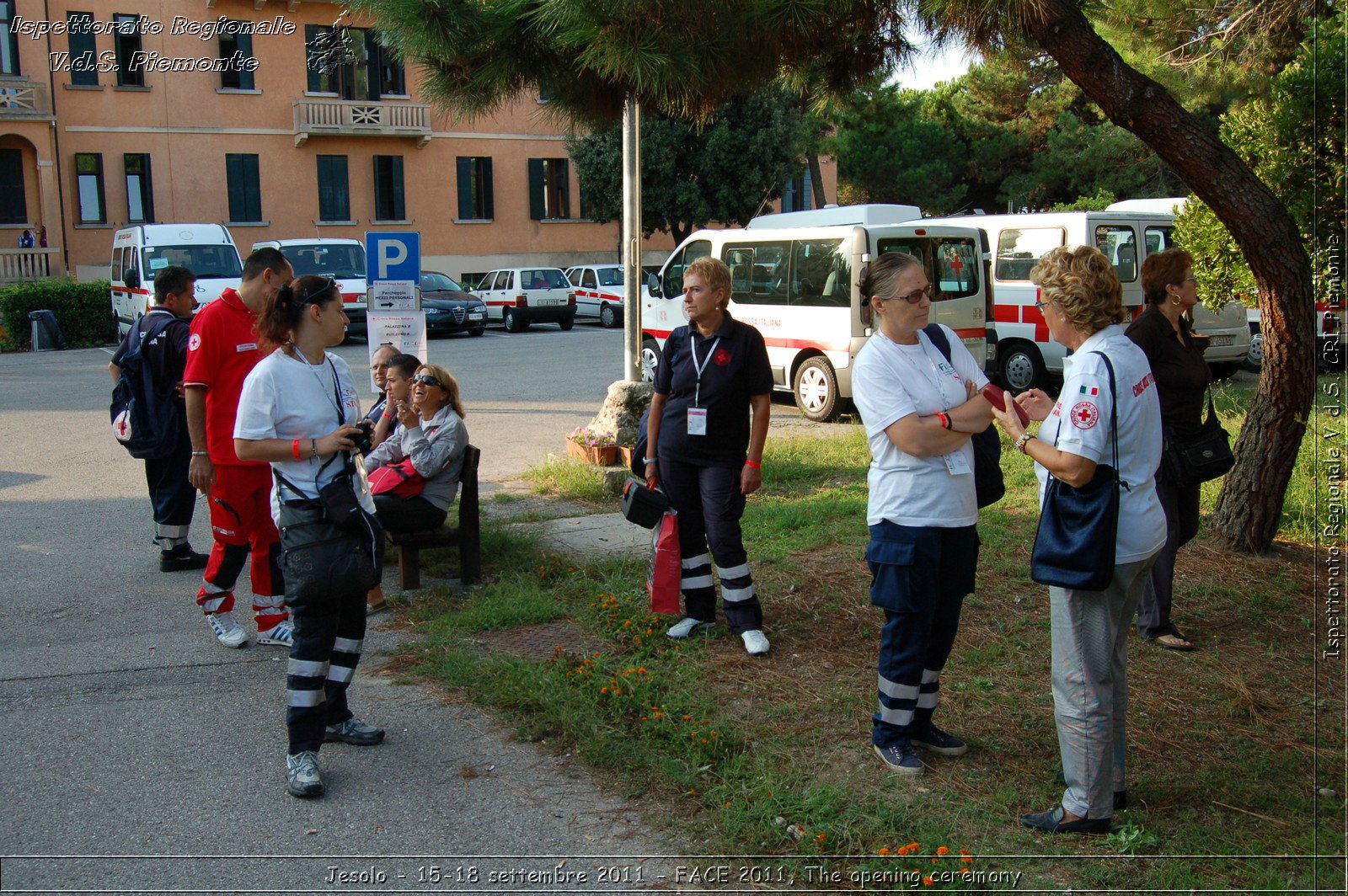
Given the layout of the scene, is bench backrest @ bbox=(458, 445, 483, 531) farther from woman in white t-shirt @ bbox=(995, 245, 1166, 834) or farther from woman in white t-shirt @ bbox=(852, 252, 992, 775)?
woman in white t-shirt @ bbox=(995, 245, 1166, 834)

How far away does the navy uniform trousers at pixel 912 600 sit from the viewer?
12.5ft

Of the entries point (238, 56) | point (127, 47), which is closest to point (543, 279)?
point (238, 56)

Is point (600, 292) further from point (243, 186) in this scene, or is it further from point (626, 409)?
point (626, 409)

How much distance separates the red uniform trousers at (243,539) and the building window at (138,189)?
1206 inches

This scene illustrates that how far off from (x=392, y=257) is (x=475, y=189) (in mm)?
30456

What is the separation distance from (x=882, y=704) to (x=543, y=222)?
35.6 metres

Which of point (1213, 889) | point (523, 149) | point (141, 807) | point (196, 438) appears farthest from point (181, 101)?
point (1213, 889)

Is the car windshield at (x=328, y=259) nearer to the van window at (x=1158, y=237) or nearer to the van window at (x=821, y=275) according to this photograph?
the van window at (x=821, y=275)

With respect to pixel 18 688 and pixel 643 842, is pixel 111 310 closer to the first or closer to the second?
pixel 18 688

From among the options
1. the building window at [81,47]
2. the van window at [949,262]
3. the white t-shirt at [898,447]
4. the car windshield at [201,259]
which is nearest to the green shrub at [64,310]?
the car windshield at [201,259]

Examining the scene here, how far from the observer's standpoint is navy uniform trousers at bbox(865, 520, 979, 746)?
3.82 metres

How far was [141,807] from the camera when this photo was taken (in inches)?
150

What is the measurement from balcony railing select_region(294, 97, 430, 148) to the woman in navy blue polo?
1218 inches

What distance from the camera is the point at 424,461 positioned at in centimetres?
620
